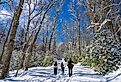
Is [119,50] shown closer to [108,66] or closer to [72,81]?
[108,66]

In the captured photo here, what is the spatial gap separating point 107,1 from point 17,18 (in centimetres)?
1193

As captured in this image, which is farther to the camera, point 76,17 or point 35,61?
point 76,17

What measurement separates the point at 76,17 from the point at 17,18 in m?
41.6

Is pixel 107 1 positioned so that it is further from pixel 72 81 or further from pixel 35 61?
pixel 35 61

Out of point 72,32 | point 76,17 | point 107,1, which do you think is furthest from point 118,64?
point 72,32

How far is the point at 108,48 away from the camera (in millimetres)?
28969

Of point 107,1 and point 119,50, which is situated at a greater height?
point 107,1

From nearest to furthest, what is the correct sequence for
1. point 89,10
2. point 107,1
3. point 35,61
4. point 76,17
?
point 107,1, point 89,10, point 35,61, point 76,17

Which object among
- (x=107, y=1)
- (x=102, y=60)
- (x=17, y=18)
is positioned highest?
(x=107, y=1)

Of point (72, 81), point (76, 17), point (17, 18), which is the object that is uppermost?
point (76, 17)

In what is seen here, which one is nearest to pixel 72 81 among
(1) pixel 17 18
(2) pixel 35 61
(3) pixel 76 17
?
(1) pixel 17 18

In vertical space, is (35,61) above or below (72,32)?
below

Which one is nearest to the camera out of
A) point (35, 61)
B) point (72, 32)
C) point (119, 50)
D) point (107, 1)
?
point (107, 1)

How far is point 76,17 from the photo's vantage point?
2346 inches
